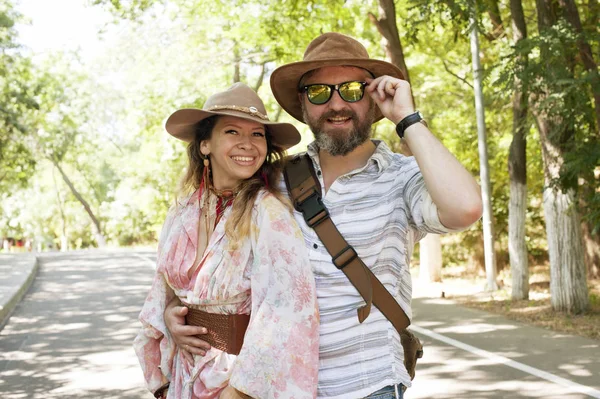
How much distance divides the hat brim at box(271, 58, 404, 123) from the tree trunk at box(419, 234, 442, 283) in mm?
13355

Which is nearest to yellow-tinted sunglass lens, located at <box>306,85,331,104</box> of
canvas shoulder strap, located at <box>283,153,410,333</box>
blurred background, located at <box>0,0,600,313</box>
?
canvas shoulder strap, located at <box>283,153,410,333</box>

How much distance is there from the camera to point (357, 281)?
2742 millimetres

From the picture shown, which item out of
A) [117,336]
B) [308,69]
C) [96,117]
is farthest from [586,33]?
[96,117]

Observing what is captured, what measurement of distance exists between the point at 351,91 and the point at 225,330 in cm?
99

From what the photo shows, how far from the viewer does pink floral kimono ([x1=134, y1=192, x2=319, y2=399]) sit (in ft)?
8.72

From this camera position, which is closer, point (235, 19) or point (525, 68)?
point (525, 68)

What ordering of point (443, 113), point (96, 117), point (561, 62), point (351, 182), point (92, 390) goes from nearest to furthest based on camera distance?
point (351, 182)
point (92, 390)
point (561, 62)
point (443, 113)
point (96, 117)

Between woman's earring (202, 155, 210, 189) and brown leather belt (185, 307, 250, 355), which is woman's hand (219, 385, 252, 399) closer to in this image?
brown leather belt (185, 307, 250, 355)

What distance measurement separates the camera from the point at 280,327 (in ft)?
8.73

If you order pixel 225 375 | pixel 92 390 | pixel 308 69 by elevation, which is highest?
pixel 308 69

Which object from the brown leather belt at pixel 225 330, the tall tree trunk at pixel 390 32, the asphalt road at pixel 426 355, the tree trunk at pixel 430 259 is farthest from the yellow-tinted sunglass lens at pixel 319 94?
the tree trunk at pixel 430 259

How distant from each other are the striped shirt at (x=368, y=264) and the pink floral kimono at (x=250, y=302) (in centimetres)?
9

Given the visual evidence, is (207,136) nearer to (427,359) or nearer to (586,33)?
(427,359)

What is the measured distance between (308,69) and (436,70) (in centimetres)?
1771
